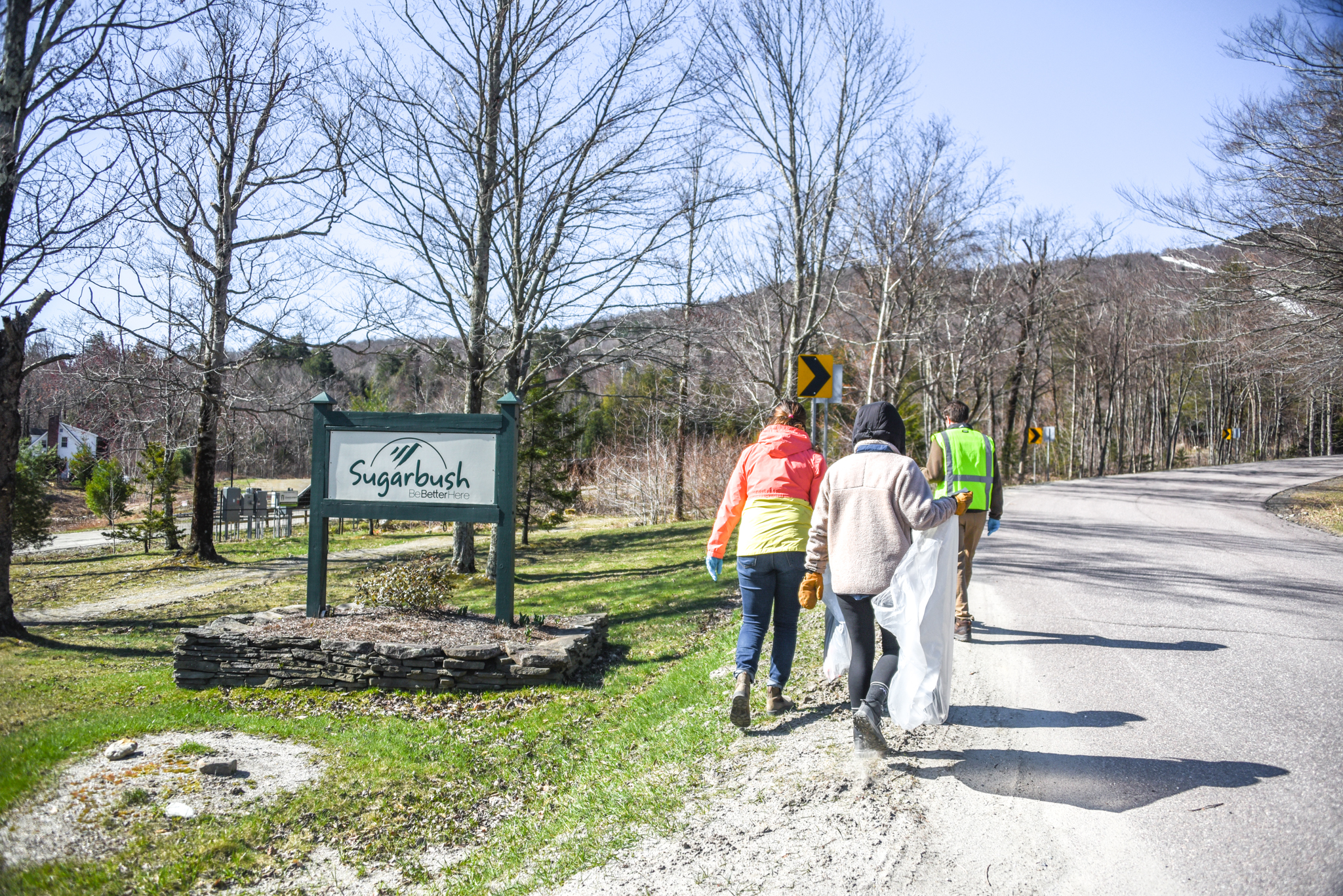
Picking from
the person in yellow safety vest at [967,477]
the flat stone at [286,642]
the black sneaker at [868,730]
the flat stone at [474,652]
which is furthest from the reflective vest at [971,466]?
the flat stone at [286,642]

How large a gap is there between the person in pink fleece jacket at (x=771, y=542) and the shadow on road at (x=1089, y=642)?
2.49 metres

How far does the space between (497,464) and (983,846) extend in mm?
6516

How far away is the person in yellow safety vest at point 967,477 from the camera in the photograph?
263 inches

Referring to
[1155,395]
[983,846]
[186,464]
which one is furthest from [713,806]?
[1155,395]

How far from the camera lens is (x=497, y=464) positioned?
884cm

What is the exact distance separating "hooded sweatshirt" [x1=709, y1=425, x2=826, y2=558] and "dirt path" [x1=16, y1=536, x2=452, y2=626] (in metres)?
11.5

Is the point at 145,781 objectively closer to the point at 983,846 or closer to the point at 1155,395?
the point at 983,846

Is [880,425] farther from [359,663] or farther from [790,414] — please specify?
[359,663]

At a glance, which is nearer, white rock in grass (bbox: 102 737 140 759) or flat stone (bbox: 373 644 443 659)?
white rock in grass (bbox: 102 737 140 759)

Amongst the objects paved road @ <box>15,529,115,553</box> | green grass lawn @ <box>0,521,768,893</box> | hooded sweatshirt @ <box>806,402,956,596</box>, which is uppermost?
hooded sweatshirt @ <box>806,402,956,596</box>

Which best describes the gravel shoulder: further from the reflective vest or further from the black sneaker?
the reflective vest

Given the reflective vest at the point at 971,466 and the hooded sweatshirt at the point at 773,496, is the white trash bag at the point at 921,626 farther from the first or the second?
the reflective vest at the point at 971,466

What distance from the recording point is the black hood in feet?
14.4

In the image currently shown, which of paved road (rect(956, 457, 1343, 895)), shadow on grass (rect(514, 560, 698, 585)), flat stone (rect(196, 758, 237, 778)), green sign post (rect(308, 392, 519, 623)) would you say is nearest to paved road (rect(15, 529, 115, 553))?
shadow on grass (rect(514, 560, 698, 585))
